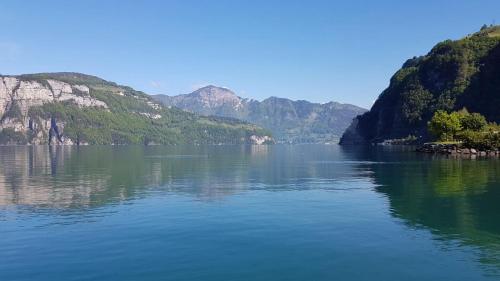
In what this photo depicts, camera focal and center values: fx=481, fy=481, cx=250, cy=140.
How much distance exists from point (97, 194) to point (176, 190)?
44.4 feet

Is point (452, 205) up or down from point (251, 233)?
up

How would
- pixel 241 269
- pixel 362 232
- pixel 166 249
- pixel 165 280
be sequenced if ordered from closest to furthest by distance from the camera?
1. pixel 165 280
2. pixel 241 269
3. pixel 166 249
4. pixel 362 232

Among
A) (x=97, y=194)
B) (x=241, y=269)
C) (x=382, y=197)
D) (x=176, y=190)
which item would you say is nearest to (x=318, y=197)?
(x=382, y=197)

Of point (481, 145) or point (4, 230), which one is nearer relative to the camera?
point (4, 230)

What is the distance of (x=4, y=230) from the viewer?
161 ft

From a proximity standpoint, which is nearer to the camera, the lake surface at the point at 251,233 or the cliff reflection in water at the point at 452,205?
the lake surface at the point at 251,233

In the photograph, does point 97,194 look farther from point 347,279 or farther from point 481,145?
point 481,145

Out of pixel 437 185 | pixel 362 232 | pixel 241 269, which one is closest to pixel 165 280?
pixel 241 269

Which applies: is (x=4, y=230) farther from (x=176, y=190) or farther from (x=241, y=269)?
(x=176, y=190)

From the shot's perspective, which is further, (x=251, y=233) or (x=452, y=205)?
(x=452, y=205)

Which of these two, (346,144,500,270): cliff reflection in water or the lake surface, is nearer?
the lake surface

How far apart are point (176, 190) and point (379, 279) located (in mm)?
55635

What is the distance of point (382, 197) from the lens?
7362 cm

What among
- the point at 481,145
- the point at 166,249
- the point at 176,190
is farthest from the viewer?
the point at 481,145
